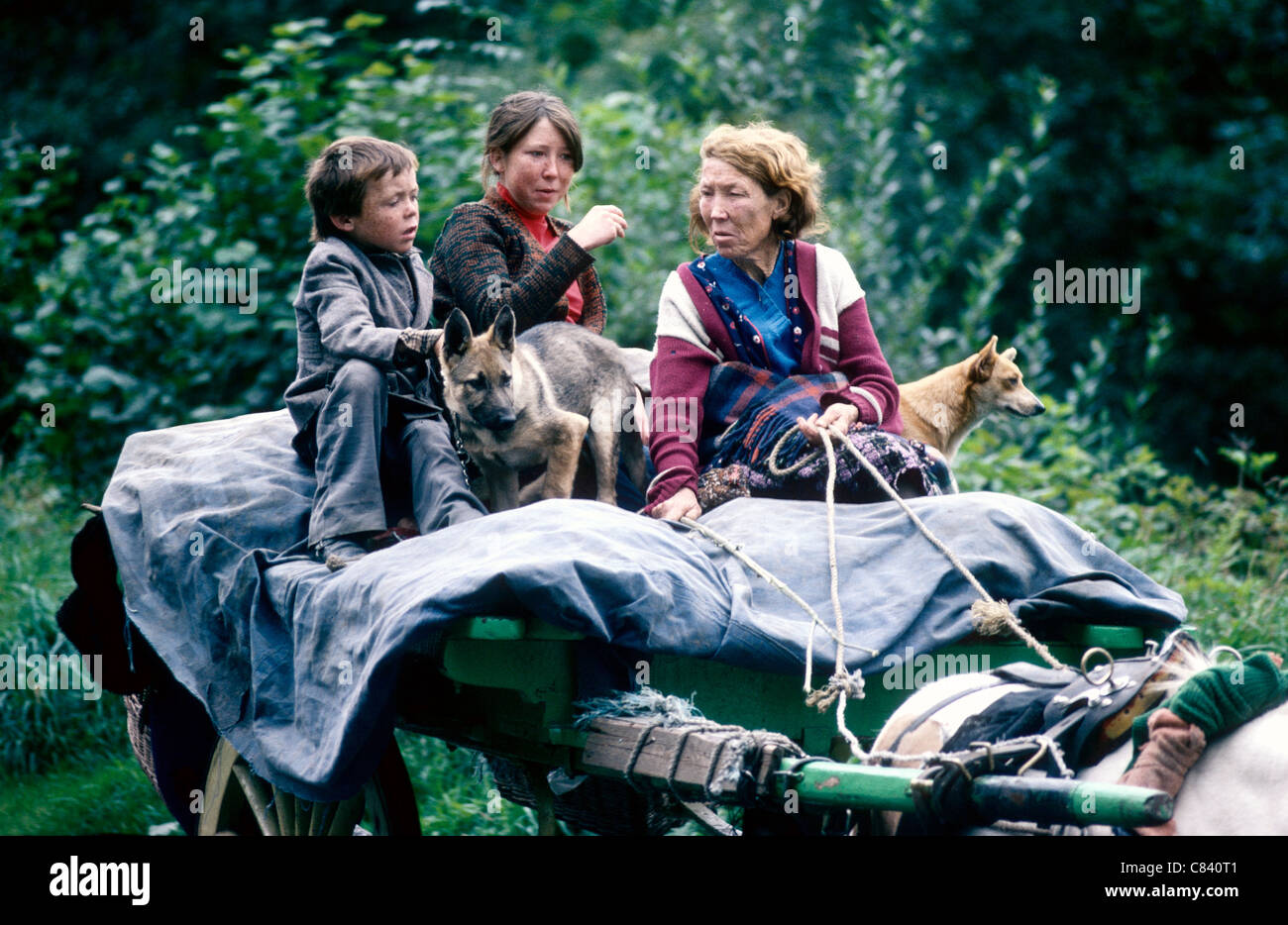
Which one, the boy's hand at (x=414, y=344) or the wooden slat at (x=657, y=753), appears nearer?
the wooden slat at (x=657, y=753)

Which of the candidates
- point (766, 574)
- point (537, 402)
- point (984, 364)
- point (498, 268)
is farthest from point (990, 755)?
point (984, 364)

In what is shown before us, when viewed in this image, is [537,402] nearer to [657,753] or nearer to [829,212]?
[657,753]

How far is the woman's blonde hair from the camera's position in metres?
4.20

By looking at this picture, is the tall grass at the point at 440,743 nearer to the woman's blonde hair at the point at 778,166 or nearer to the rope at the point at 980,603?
the woman's blonde hair at the point at 778,166

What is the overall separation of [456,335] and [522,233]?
0.76 m

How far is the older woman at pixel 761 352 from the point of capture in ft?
12.9

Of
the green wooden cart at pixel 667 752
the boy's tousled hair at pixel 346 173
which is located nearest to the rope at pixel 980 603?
the green wooden cart at pixel 667 752

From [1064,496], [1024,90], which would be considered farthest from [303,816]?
[1024,90]

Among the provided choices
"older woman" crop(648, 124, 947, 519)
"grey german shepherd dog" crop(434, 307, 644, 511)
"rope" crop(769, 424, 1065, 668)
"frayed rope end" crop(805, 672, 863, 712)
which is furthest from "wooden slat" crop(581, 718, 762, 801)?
"grey german shepherd dog" crop(434, 307, 644, 511)

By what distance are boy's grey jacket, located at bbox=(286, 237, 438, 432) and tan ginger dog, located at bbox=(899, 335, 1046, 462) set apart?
2302 millimetres

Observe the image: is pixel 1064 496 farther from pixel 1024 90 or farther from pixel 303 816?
pixel 1024 90

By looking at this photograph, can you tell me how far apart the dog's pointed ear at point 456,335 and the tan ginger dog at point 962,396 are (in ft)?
7.95

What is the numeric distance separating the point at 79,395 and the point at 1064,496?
18.7 ft

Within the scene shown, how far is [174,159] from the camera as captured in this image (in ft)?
29.7
